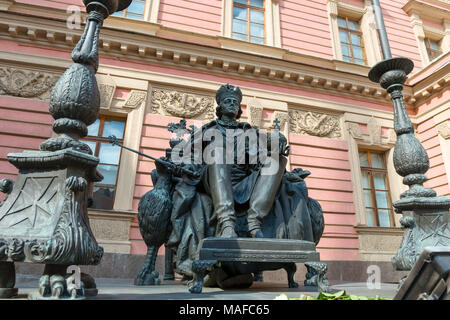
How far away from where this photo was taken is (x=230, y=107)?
3.30 metres

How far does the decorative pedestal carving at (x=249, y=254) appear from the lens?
1.98 m

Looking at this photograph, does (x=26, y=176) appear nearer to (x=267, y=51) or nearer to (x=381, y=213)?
(x=267, y=51)

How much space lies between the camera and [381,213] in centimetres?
860

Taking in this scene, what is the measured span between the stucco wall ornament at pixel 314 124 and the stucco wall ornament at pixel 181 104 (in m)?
2.60

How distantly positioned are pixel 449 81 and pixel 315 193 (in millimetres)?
5304

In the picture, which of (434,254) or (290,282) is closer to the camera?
(434,254)

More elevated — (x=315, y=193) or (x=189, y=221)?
(x=315, y=193)

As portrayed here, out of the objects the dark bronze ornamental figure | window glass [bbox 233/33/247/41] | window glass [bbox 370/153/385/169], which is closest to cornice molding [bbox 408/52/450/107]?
window glass [bbox 370/153/385/169]

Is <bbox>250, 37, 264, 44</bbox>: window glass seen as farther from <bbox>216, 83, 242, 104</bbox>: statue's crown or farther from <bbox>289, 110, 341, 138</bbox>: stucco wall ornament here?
<bbox>216, 83, 242, 104</bbox>: statue's crown

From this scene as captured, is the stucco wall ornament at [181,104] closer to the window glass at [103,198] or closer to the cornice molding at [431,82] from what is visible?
the window glass at [103,198]

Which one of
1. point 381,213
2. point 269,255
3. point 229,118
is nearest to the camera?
point 269,255

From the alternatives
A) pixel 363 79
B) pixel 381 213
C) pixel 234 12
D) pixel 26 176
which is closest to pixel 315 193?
pixel 381 213

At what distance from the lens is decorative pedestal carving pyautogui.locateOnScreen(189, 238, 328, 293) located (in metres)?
1.98

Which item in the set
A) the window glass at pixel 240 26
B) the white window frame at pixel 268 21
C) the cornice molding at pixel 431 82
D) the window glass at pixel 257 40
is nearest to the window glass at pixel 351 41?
the cornice molding at pixel 431 82
